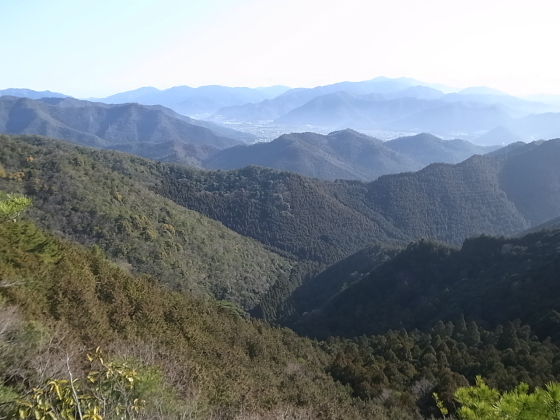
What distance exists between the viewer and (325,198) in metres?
110

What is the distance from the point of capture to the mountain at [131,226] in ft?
147

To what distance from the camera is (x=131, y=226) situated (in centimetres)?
4953

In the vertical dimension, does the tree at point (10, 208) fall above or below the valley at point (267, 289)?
above

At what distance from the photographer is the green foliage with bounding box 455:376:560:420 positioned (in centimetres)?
511

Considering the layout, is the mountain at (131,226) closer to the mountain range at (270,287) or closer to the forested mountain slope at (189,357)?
the mountain range at (270,287)

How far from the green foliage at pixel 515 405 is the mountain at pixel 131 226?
34.0 metres

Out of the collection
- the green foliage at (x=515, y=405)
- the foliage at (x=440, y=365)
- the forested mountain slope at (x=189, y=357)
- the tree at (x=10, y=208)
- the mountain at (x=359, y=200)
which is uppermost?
the tree at (x=10, y=208)

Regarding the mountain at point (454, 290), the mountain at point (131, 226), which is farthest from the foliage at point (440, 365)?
the mountain at point (131, 226)

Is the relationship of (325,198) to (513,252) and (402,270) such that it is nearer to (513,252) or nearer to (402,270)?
(402,270)

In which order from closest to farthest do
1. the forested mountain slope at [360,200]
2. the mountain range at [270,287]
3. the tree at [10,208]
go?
1. the mountain range at [270,287]
2. the tree at [10,208]
3. the forested mountain slope at [360,200]

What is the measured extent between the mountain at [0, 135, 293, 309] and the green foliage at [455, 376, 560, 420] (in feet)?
112

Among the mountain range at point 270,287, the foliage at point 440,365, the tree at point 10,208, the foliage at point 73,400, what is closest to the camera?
the foliage at point 73,400

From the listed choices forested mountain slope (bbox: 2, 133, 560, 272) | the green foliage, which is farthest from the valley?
forested mountain slope (bbox: 2, 133, 560, 272)

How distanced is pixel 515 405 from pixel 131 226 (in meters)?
49.2
